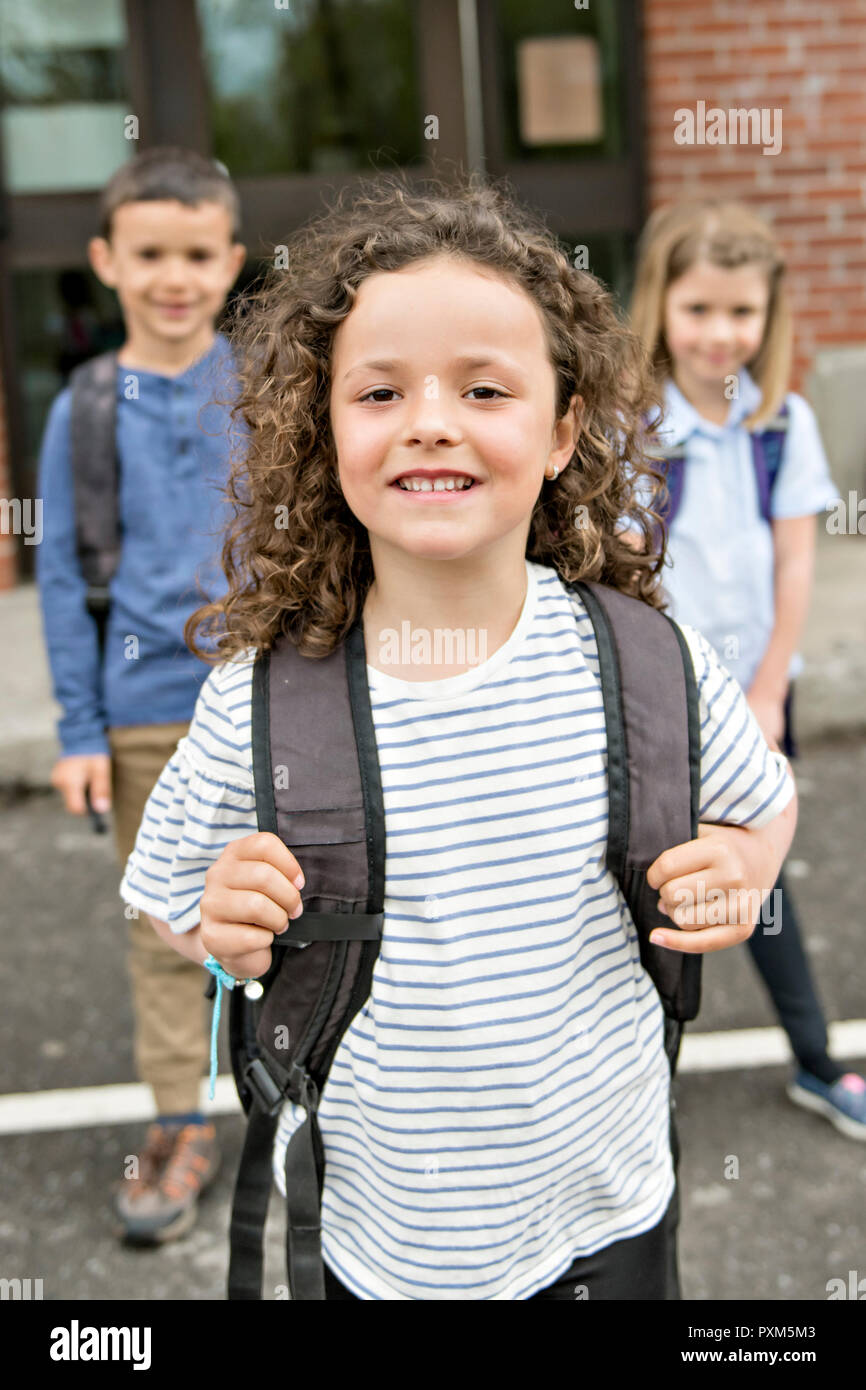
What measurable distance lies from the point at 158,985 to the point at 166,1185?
381 mm

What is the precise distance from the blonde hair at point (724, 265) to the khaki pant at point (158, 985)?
49.3 inches

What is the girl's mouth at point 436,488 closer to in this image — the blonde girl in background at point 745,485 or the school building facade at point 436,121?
the blonde girl in background at point 745,485

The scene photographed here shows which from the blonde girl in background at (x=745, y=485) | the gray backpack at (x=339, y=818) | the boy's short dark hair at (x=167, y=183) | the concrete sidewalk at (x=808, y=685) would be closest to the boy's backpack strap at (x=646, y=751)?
the gray backpack at (x=339, y=818)

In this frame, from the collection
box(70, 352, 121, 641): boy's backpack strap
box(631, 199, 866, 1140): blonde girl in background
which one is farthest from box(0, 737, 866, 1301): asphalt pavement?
box(70, 352, 121, 641): boy's backpack strap

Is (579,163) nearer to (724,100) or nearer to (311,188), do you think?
(724,100)

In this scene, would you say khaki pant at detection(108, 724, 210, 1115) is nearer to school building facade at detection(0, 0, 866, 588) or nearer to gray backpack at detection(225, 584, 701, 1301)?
gray backpack at detection(225, 584, 701, 1301)

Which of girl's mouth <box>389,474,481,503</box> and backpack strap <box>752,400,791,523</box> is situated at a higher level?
girl's mouth <box>389,474,481,503</box>

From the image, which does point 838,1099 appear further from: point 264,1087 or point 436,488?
point 436,488

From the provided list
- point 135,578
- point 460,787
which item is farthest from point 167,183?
point 460,787

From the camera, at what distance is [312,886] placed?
52.4 inches

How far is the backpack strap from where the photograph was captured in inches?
105

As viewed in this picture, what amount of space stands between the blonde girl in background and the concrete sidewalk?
2.31 m

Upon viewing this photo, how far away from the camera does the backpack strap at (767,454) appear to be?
8.75 feet
